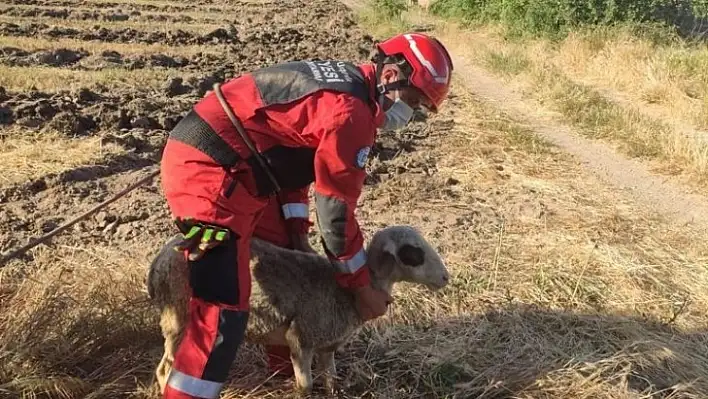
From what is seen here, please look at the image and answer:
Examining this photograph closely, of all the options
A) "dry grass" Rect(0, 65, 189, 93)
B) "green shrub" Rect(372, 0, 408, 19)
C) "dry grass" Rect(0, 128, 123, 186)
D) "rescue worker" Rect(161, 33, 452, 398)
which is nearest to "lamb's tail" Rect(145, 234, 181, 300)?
"rescue worker" Rect(161, 33, 452, 398)

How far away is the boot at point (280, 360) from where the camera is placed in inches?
164

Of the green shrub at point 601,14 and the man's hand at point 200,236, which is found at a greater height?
the man's hand at point 200,236

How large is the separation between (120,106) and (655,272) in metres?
6.72

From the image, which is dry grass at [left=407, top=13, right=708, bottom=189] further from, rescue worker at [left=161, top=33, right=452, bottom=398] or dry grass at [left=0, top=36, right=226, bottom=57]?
rescue worker at [left=161, top=33, right=452, bottom=398]

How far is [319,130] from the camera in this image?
3.23 metres

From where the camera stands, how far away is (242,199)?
3.41 meters


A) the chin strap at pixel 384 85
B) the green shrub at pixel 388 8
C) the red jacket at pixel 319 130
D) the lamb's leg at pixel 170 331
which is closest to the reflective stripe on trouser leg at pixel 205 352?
the lamb's leg at pixel 170 331

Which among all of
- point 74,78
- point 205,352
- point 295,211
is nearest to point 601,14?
point 74,78

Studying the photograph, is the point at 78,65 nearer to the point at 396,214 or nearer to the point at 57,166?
the point at 57,166

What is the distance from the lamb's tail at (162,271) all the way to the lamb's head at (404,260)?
3.18 feet

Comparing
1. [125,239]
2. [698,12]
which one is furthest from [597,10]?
[125,239]

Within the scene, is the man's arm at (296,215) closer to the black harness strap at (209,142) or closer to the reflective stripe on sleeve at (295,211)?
the reflective stripe on sleeve at (295,211)

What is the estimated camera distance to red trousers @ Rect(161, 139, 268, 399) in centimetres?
331

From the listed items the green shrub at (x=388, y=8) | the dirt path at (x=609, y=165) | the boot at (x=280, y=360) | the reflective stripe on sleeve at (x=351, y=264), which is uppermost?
the reflective stripe on sleeve at (x=351, y=264)
